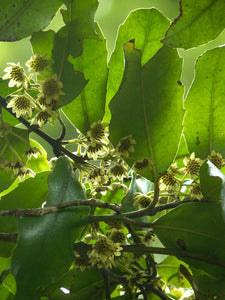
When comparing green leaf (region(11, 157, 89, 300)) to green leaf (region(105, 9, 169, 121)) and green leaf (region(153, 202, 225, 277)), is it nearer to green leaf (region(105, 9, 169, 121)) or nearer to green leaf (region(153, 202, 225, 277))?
green leaf (region(153, 202, 225, 277))

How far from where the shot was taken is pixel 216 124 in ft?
3.06

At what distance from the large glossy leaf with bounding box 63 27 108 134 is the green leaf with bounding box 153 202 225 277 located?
0.90 feet

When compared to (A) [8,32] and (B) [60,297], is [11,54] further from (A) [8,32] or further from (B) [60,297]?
(B) [60,297]

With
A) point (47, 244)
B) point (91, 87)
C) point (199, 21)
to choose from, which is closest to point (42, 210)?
point (47, 244)

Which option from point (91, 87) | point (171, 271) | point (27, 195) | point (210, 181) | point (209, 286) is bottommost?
point (171, 271)

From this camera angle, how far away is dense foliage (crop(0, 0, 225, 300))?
752 mm

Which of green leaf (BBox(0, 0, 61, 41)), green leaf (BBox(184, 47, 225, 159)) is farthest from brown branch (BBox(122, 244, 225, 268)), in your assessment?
green leaf (BBox(0, 0, 61, 41))

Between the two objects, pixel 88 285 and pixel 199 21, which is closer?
pixel 199 21

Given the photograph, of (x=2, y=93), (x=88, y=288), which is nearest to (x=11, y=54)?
(x=2, y=93)

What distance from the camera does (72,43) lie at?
90 cm

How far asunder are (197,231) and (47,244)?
0.25m

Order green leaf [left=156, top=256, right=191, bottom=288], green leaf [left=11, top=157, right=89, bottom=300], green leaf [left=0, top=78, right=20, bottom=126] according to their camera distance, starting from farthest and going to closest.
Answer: green leaf [left=156, top=256, right=191, bottom=288] < green leaf [left=0, top=78, right=20, bottom=126] < green leaf [left=11, top=157, right=89, bottom=300]

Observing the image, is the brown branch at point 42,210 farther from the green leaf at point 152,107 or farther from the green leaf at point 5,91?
the green leaf at point 5,91

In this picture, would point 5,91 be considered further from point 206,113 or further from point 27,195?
point 206,113
